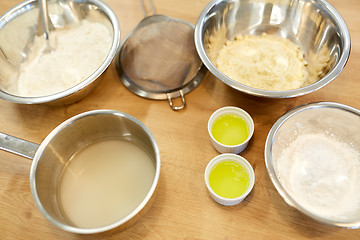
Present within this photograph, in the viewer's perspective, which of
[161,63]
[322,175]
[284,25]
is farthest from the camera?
[284,25]

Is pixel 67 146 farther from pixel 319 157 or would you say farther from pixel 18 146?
pixel 319 157

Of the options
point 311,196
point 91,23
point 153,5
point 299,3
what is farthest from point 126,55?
point 311,196

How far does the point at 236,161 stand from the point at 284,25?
59cm

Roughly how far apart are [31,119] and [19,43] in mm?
297

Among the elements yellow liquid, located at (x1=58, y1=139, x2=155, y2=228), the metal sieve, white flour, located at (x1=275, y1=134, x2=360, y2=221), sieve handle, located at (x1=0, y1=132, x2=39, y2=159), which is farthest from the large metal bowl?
sieve handle, located at (x1=0, y1=132, x2=39, y2=159)

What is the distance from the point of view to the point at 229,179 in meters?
0.87

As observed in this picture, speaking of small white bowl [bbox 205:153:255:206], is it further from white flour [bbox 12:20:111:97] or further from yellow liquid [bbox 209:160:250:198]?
white flour [bbox 12:20:111:97]

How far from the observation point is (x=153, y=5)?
4.29 ft

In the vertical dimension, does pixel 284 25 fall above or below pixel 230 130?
above

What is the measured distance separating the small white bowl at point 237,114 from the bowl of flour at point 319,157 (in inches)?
3.1

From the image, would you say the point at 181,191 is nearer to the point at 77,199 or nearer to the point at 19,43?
the point at 77,199

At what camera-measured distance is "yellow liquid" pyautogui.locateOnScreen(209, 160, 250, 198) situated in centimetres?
85

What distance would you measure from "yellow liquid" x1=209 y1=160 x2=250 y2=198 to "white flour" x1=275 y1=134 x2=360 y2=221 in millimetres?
94

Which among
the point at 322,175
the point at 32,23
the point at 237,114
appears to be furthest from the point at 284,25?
the point at 32,23
